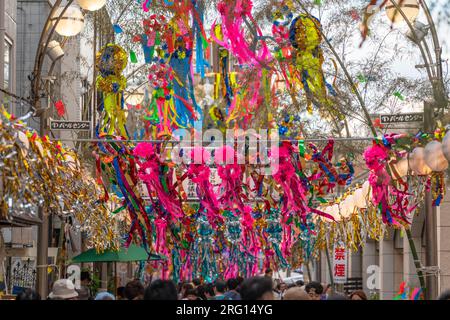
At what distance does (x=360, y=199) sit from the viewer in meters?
20.7

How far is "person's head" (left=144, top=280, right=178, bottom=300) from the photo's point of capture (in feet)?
27.3

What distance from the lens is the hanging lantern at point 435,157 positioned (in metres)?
13.4

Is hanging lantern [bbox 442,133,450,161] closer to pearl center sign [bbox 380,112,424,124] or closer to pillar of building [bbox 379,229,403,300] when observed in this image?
pearl center sign [bbox 380,112,424,124]

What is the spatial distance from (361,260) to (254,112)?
2538 centimetres

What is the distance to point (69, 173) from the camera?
14.6 metres

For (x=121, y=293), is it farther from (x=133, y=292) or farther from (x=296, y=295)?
(x=296, y=295)

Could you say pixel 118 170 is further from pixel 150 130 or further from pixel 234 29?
pixel 234 29

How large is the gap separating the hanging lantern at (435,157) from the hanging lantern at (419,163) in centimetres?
39

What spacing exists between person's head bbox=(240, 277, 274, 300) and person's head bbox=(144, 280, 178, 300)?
55cm

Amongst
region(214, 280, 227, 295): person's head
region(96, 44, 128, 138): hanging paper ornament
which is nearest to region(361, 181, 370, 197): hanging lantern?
region(96, 44, 128, 138): hanging paper ornament

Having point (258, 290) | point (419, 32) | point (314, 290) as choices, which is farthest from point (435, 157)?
point (258, 290)

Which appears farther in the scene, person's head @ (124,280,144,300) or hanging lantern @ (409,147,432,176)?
hanging lantern @ (409,147,432,176)

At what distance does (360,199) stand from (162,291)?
41.6 feet
